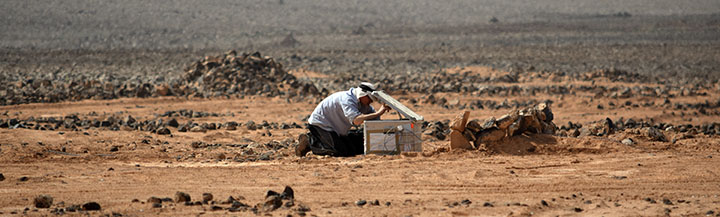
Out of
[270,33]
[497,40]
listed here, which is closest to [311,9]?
[270,33]

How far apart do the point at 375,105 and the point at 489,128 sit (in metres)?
4.41

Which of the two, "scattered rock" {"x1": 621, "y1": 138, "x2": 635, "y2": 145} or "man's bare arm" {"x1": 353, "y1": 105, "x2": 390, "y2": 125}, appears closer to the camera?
"man's bare arm" {"x1": 353, "y1": 105, "x2": 390, "y2": 125}

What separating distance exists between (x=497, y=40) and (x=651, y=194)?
4093 centimetres

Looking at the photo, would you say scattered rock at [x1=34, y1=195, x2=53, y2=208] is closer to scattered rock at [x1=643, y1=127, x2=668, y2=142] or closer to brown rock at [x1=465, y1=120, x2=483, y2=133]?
A: brown rock at [x1=465, y1=120, x2=483, y2=133]

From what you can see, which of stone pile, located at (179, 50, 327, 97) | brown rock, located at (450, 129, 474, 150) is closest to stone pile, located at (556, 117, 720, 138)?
brown rock, located at (450, 129, 474, 150)

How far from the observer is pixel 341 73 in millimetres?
28688

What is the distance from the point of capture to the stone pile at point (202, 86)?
2095 cm

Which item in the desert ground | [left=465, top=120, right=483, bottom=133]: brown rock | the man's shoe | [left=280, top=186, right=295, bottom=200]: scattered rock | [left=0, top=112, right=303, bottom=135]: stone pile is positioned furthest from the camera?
[left=0, top=112, right=303, bottom=135]: stone pile

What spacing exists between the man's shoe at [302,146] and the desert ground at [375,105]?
12.4 inches

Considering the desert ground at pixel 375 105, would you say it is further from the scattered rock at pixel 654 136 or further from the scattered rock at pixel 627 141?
the scattered rock at pixel 654 136

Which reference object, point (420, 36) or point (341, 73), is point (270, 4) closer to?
point (420, 36)

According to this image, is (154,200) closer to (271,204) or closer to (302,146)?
(271,204)

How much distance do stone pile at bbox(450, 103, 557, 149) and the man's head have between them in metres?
1.23

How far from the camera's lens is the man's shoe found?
10.6 m
